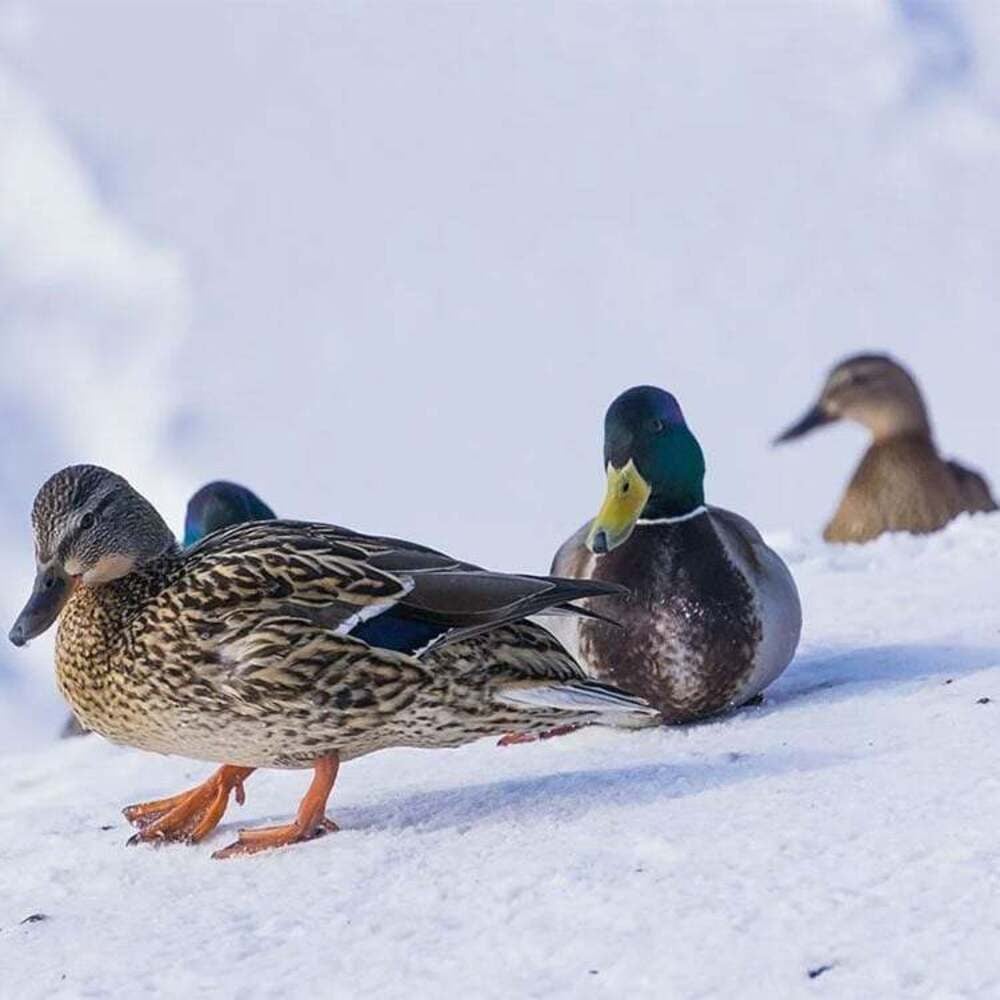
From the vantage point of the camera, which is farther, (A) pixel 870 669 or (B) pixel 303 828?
(A) pixel 870 669

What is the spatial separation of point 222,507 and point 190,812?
114 inches

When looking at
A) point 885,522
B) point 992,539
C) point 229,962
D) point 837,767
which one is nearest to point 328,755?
point 229,962

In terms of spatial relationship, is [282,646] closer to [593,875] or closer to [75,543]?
[75,543]

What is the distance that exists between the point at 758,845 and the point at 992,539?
426cm

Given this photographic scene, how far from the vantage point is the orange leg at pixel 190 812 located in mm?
3902

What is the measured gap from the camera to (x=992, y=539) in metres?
7.21

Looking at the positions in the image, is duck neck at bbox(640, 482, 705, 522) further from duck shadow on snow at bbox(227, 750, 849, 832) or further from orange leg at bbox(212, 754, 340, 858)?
orange leg at bbox(212, 754, 340, 858)

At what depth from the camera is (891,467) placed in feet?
35.6

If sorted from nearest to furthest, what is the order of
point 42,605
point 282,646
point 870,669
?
point 282,646 < point 42,605 < point 870,669

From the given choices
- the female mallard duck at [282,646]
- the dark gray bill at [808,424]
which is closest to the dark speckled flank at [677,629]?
the female mallard duck at [282,646]

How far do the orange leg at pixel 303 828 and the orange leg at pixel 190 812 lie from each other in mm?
207

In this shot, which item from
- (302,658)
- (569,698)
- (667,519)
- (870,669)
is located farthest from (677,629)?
(302,658)

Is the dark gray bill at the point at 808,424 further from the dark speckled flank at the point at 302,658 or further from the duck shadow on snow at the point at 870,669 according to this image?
the dark speckled flank at the point at 302,658

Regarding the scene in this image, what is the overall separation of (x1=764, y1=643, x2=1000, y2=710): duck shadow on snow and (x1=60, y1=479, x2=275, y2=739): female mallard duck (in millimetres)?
2289
